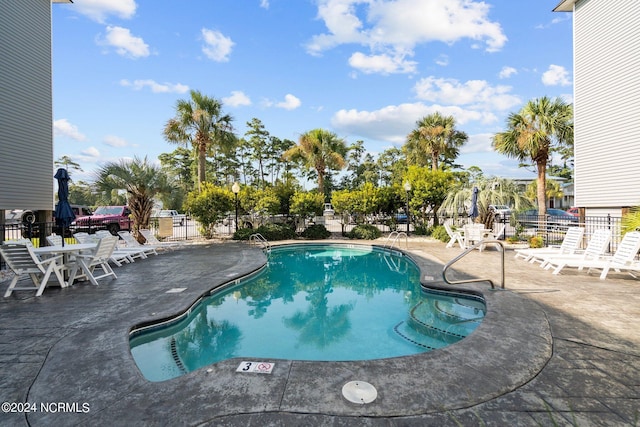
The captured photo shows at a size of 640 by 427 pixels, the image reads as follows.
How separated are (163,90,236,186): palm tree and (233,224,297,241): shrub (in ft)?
11.6

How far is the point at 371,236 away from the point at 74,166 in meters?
49.7

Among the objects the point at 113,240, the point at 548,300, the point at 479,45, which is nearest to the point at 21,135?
the point at 113,240

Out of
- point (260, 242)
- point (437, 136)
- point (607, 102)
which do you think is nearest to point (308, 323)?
point (260, 242)

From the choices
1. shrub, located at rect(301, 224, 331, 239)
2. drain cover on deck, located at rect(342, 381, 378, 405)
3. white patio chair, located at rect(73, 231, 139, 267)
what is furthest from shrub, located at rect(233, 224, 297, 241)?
drain cover on deck, located at rect(342, 381, 378, 405)

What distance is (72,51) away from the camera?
11.2m

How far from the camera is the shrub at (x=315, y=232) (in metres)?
15.9

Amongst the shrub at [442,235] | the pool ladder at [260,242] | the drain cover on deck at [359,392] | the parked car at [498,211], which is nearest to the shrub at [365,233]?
the shrub at [442,235]

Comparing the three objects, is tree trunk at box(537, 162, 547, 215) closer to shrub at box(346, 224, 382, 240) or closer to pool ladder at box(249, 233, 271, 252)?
shrub at box(346, 224, 382, 240)

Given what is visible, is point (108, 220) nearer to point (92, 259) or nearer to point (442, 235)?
point (92, 259)

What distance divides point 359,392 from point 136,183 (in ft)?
40.0

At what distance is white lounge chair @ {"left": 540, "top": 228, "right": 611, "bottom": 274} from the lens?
22.2 feet

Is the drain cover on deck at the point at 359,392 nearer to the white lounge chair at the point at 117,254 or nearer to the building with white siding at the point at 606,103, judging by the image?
the white lounge chair at the point at 117,254

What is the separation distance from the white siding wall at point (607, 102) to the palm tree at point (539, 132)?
109 inches

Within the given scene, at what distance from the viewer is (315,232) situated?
1588 centimetres
